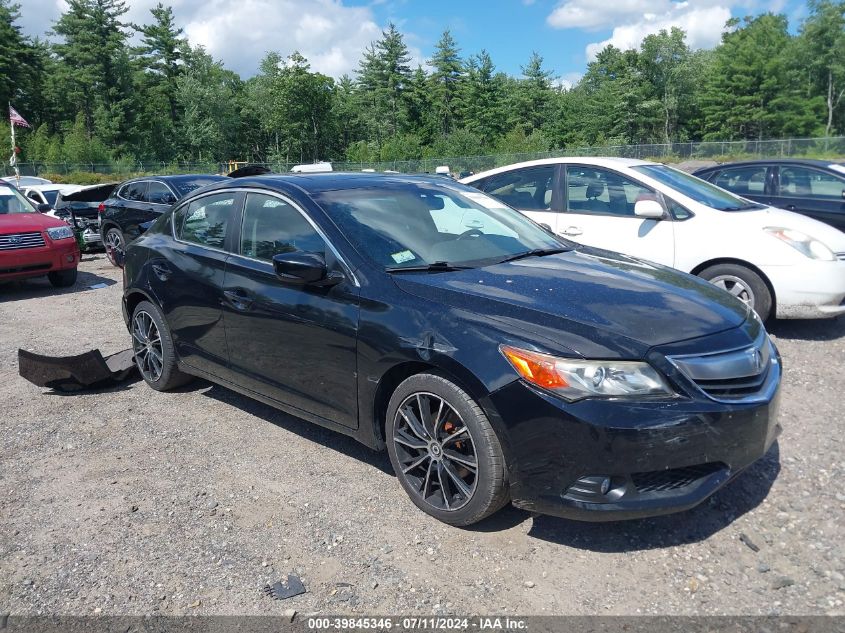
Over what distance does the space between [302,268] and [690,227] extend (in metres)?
4.38

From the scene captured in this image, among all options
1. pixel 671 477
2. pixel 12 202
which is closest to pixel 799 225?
pixel 671 477

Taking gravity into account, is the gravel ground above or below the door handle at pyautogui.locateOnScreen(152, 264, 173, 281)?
below

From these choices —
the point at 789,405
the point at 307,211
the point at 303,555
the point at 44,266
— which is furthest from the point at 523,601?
the point at 44,266

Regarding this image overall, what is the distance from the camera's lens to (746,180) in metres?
9.47

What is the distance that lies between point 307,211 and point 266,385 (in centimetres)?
111

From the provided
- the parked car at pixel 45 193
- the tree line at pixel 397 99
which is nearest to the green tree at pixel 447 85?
the tree line at pixel 397 99

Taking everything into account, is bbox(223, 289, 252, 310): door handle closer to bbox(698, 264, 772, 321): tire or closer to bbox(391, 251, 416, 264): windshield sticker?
bbox(391, 251, 416, 264): windshield sticker

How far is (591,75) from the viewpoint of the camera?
8456 cm

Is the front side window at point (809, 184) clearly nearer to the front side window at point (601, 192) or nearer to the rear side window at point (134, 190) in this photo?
the front side window at point (601, 192)

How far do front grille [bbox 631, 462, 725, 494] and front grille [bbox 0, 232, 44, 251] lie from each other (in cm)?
989

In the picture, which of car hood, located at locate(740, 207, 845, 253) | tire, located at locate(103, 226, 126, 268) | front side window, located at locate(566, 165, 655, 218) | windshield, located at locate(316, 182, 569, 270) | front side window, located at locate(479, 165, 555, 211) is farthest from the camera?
tire, located at locate(103, 226, 126, 268)

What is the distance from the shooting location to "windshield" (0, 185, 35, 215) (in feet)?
35.1

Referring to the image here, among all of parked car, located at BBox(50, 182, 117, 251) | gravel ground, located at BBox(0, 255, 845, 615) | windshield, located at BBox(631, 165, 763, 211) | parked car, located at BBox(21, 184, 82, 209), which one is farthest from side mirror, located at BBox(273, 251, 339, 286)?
parked car, located at BBox(21, 184, 82, 209)

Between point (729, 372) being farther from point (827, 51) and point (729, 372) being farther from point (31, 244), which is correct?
point (827, 51)
